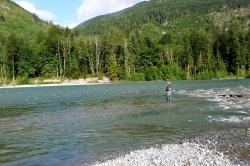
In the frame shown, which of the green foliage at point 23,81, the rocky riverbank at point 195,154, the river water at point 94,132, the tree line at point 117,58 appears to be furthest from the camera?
the tree line at point 117,58

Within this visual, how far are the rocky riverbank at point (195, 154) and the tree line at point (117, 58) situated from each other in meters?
73.8

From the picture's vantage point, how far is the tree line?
87.3 meters

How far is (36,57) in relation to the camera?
90562 mm

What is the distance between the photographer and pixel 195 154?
8992 millimetres

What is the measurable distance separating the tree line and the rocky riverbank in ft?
242

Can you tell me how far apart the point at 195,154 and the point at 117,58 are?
8406cm

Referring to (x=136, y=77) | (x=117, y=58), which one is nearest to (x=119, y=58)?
(x=117, y=58)

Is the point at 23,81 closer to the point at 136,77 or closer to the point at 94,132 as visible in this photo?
the point at 136,77

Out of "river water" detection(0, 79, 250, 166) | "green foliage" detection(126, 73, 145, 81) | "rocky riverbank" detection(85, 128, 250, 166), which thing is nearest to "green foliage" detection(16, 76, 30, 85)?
"green foliage" detection(126, 73, 145, 81)

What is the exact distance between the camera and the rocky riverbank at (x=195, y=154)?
8.32 m

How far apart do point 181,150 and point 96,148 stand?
3.75 meters

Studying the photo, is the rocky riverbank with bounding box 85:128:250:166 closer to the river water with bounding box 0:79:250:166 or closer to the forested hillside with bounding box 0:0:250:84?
the river water with bounding box 0:79:250:166

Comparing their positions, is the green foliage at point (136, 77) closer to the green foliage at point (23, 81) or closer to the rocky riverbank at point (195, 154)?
the green foliage at point (23, 81)

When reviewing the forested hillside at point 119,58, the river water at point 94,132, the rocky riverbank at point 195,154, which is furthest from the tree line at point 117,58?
the rocky riverbank at point 195,154
